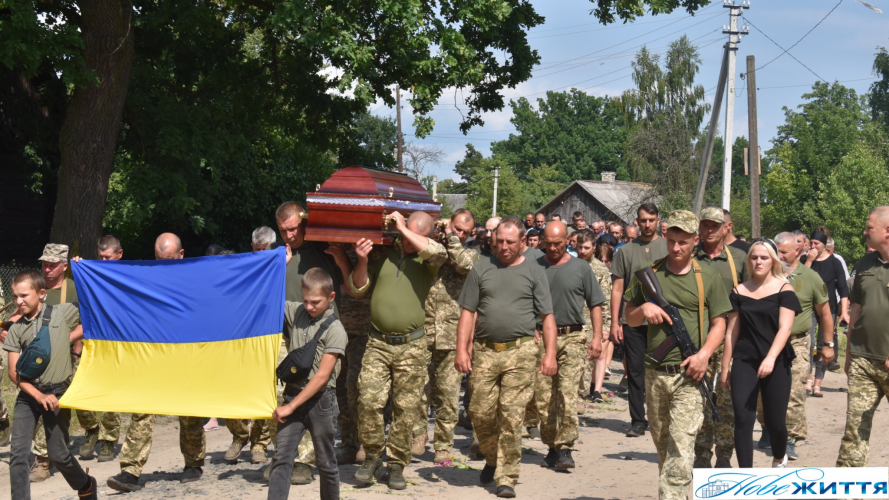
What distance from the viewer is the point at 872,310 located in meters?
6.76

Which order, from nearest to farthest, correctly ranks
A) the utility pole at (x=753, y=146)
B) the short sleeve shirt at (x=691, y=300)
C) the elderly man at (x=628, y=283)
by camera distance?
1. the short sleeve shirt at (x=691, y=300)
2. the elderly man at (x=628, y=283)
3. the utility pole at (x=753, y=146)

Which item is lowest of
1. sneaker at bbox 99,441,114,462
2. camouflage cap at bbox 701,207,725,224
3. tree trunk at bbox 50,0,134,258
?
sneaker at bbox 99,441,114,462

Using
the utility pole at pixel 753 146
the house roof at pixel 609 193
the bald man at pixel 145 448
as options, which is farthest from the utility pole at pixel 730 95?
the house roof at pixel 609 193

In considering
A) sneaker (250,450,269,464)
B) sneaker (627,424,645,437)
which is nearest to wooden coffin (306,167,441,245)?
sneaker (250,450,269,464)

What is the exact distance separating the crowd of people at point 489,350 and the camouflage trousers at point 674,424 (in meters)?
0.01

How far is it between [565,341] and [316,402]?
3196 millimetres

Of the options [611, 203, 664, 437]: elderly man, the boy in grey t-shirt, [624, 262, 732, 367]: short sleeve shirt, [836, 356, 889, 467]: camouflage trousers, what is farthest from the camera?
[611, 203, 664, 437]: elderly man

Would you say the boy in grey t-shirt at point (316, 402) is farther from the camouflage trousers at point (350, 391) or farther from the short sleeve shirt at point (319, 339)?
the camouflage trousers at point (350, 391)

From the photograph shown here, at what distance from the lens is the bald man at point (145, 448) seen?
6.97m

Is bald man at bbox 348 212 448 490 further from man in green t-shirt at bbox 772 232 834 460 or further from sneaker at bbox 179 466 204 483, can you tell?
man in green t-shirt at bbox 772 232 834 460

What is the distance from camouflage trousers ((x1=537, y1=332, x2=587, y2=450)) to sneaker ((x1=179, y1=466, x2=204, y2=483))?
3.08 metres

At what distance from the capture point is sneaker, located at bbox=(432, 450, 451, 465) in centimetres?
821

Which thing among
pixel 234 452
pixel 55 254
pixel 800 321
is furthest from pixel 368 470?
pixel 800 321

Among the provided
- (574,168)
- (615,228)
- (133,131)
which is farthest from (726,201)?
(574,168)
